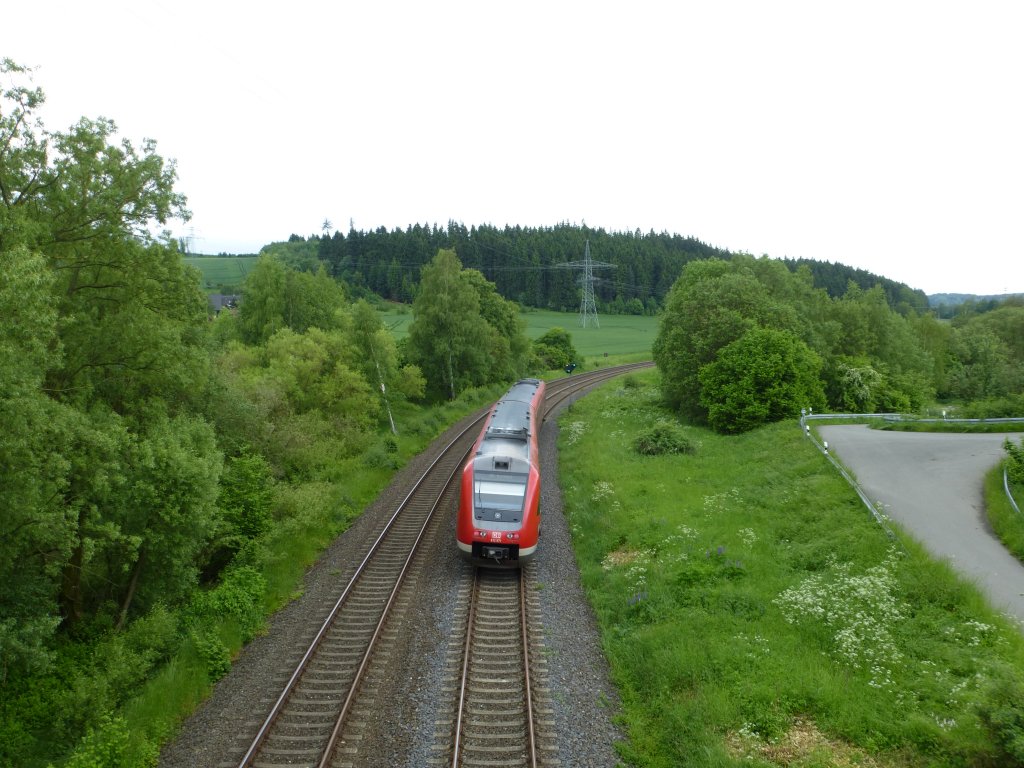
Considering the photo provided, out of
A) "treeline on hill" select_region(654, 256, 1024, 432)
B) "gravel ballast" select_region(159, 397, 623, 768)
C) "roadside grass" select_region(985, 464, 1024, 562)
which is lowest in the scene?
"gravel ballast" select_region(159, 397, 623, 768)

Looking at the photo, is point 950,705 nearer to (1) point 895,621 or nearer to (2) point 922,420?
(1) point 895,621

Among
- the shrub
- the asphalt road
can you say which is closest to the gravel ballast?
the asphalt road

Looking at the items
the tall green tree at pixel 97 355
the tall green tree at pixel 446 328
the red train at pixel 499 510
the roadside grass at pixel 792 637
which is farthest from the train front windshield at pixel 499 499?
the tall green tree at pixel 446 328

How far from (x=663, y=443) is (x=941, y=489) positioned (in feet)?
34.9

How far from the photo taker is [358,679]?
1155cm

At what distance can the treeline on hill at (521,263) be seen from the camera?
415ft

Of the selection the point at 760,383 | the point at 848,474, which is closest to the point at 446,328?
the point at 760,383

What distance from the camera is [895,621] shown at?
38.3 feet

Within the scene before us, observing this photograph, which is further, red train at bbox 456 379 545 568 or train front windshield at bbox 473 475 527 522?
train front windshield at bbox 473 475 527 522

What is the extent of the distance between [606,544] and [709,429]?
1546 cm

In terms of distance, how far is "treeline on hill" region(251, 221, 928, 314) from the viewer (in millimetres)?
126625

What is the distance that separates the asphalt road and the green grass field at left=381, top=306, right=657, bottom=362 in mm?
55241

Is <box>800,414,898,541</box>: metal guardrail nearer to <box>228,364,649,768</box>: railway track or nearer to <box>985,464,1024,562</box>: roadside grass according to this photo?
<box>985,464,1024,562</box>: roadside grass

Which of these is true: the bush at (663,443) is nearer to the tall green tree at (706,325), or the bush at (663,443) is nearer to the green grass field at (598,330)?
the tall green tree at (706,325)
